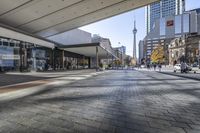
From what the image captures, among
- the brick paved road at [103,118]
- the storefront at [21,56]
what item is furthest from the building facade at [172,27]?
the brick paved road at [103,118]

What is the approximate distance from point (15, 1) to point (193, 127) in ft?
75.1

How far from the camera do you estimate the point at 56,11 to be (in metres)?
28.3

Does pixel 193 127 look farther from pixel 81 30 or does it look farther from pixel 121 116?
pixel 81 30

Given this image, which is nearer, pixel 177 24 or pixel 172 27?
pixel 177 24

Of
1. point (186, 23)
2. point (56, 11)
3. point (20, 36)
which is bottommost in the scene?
point (20, 36)

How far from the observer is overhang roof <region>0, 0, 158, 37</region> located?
82.9 feet

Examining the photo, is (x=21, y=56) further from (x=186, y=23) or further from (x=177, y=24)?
(x=177, y=24)

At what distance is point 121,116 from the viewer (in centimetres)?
629

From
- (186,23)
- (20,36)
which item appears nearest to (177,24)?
(186,23)

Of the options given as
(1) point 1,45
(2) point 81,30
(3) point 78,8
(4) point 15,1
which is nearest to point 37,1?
(4) point 15,1

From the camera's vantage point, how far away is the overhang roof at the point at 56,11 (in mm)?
25266

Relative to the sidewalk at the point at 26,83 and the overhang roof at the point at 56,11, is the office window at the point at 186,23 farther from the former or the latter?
the sidewalk at the point at 26,83

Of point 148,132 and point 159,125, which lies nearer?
point 148,132

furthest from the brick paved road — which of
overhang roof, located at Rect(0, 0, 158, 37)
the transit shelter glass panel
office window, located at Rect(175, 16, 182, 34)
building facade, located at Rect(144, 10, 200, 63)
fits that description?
the transit shelter glass panel
